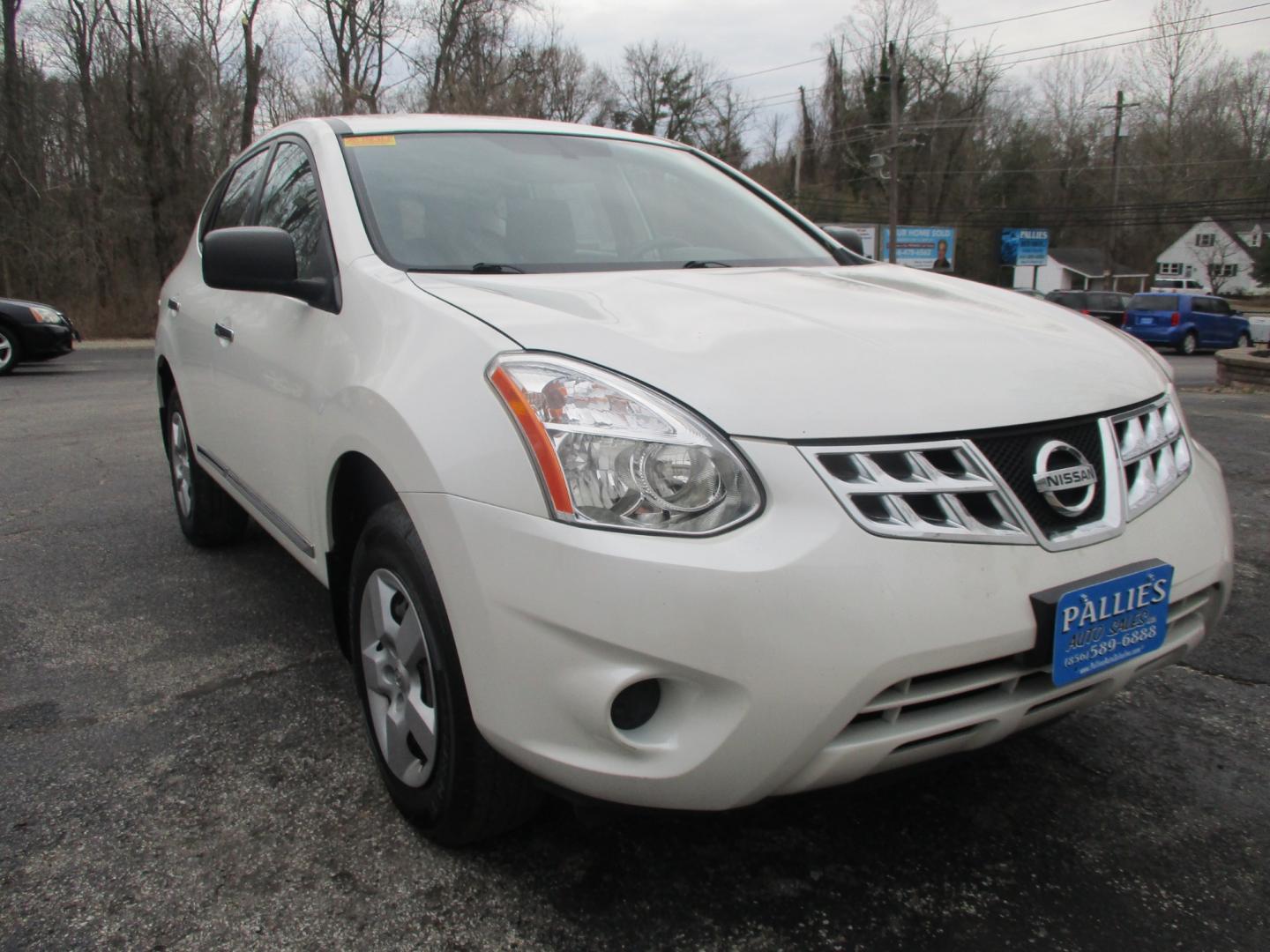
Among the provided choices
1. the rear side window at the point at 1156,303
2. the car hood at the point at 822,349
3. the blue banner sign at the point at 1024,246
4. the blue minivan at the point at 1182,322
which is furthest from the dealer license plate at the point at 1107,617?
the blue banner sign at the point at 1024,246

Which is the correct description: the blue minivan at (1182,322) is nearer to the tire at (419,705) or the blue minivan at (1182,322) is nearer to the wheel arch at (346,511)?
the wheel arch at (346,511)

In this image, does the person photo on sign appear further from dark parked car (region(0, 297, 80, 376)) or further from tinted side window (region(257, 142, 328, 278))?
tinted side window (region(257, 142, 328, 278))

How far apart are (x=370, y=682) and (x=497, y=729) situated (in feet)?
1.99

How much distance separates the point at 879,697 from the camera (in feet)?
5.18

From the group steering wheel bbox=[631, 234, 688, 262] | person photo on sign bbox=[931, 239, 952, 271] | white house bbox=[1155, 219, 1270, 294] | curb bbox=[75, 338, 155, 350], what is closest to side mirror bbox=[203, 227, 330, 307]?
steering wheel bbox=[631, 234, 688, 262]

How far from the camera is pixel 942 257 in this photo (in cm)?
5656

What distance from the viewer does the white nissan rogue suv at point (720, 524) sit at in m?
1.54

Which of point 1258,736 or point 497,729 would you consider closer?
point 497,729

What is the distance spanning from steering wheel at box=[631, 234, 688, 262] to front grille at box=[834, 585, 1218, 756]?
155 cm

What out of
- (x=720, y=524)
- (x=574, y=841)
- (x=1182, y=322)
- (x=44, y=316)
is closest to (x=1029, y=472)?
(x=720, y=524)

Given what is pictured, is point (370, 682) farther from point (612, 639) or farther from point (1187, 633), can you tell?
point (1187, 633)

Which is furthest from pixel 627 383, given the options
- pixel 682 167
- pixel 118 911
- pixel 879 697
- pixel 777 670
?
pixel 682 167

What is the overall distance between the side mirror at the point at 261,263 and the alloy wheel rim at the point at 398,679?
2.61 feet

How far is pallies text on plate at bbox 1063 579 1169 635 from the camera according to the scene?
1667mm
